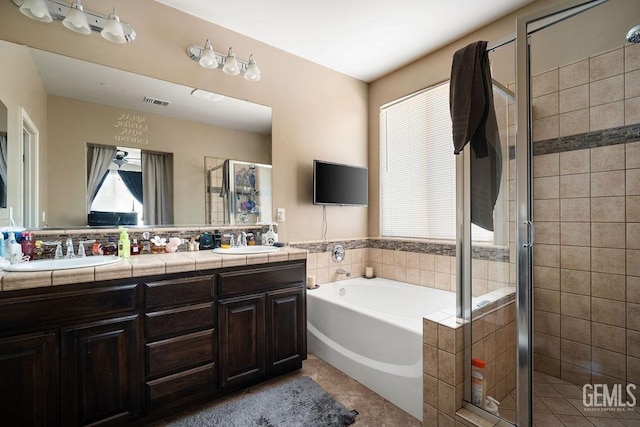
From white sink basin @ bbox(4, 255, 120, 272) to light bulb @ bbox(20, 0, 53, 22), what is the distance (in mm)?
1407

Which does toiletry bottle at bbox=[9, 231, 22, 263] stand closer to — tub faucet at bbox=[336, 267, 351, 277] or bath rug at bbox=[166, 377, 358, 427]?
bath rug at bbox=[166, 377, 358, 427]

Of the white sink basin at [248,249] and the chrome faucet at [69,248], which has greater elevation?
the chrome faucet at [69,248]

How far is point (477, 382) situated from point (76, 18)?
3.03m

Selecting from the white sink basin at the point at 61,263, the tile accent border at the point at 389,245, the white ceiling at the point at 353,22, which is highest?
the white ceiling at the point at 353,22

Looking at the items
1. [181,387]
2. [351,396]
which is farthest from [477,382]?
[181,387]

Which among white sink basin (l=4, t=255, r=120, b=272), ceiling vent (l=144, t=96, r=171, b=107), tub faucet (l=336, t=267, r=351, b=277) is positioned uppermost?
ceiling vent (l=144, t=96, r=171, b=107)

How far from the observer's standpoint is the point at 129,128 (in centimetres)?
204

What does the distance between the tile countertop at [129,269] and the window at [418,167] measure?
1.50 m

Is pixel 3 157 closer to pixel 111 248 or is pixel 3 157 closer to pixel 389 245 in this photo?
pixel 111 248

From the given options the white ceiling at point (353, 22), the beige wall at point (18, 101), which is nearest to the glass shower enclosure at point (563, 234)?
the white ceiling at point (353, 22)

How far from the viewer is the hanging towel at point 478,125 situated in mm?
1450

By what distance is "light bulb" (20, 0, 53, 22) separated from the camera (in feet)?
5.44

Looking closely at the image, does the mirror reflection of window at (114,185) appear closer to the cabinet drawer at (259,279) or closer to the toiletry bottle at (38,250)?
the toiletry bottle at (38,250)

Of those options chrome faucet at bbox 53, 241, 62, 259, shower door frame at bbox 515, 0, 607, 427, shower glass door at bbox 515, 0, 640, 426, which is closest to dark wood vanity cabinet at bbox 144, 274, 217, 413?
chrome faucet at bbox 53, 241, 62, 259
